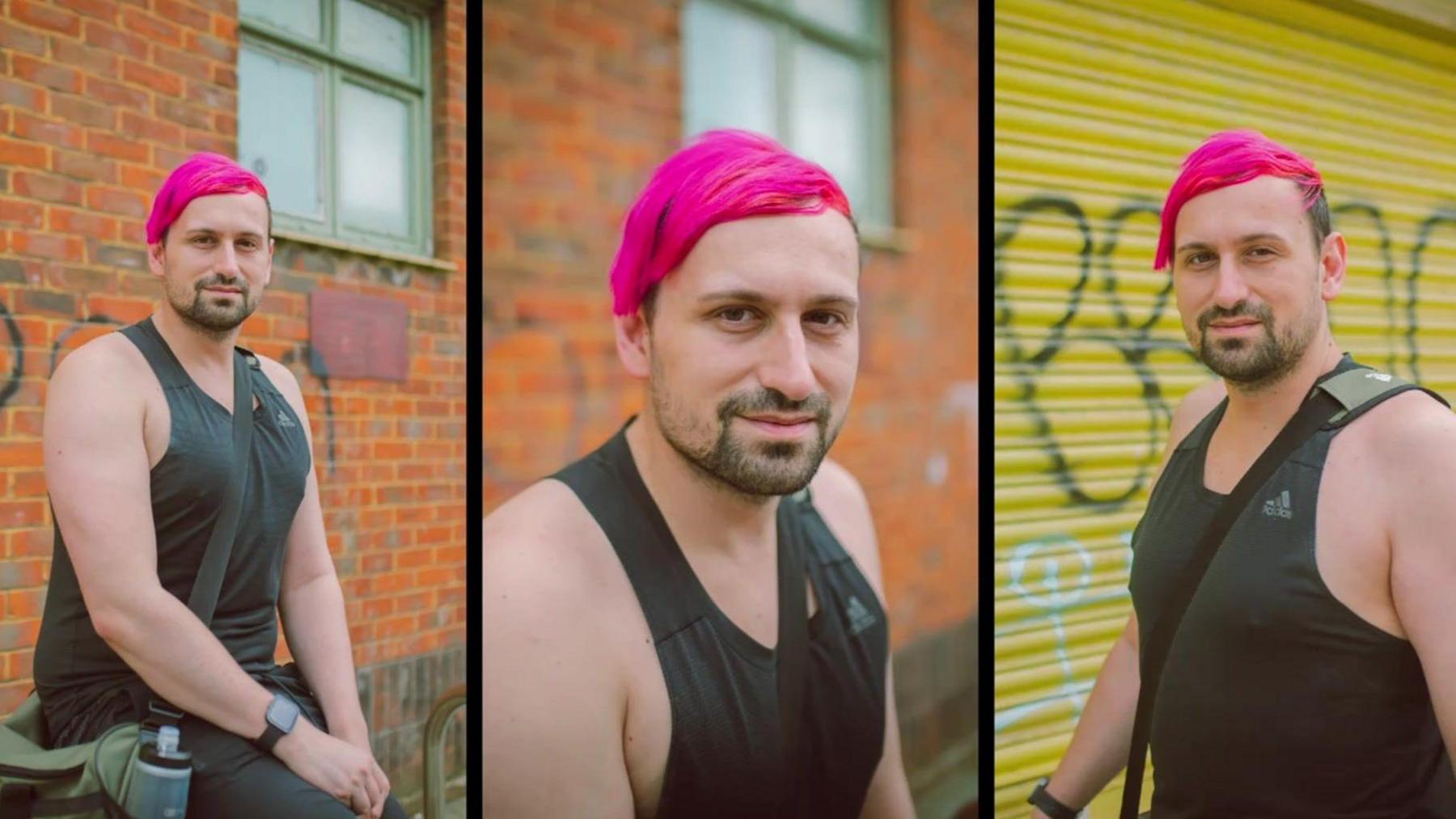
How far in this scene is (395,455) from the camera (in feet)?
10.7

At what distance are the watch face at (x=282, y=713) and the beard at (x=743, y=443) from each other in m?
1.18

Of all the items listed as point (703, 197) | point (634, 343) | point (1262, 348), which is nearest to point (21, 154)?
point (634, 343)

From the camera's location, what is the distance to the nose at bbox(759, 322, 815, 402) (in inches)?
122

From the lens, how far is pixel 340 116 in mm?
3211

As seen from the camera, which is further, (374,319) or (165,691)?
(374,319)

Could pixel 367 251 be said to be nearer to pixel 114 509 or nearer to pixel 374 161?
pixel 374 161

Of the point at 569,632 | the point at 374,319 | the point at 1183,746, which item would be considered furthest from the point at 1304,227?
the point at 374,319

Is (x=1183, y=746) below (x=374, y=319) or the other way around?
below

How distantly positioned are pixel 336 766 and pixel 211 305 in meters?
1.22

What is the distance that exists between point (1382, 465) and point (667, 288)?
196cm

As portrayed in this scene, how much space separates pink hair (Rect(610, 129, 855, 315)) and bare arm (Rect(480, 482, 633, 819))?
0.61 metres

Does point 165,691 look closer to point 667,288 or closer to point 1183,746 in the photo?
point 667,288

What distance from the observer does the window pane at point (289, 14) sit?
305cm

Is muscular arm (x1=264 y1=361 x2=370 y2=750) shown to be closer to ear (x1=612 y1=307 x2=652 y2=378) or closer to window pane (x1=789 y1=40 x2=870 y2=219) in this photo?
ear (x1=612 y1=307 x2=652 y2=378)
